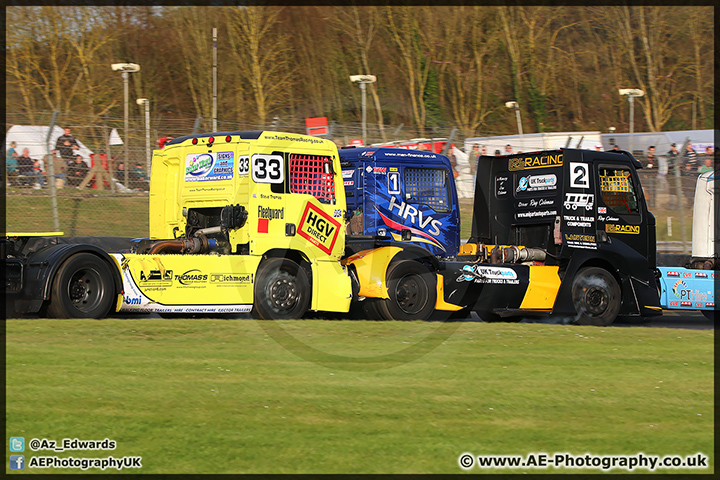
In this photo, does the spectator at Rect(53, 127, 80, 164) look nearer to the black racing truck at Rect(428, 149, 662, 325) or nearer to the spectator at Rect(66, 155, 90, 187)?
the spectator at Rect(66, 155, 90, 187)

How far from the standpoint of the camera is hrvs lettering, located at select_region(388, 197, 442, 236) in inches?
559

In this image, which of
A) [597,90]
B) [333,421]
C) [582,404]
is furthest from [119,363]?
[597,90]

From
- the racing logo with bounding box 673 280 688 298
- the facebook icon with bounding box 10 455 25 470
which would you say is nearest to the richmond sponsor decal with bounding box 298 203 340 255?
the racing logo with bounding box 673 280 688 298

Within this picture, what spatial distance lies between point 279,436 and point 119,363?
8.96ft

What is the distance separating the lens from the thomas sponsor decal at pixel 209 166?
12.1 m

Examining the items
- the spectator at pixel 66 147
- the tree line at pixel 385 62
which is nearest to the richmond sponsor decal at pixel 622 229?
the spectator at pixel 66 147

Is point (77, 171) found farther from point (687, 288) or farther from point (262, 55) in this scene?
point (262, 55)

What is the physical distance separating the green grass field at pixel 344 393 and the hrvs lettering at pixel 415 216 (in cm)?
387

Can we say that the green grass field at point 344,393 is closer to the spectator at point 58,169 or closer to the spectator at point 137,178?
the spectator at point 58,169

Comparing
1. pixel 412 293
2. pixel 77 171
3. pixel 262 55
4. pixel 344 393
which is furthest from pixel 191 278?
pixel 262 55

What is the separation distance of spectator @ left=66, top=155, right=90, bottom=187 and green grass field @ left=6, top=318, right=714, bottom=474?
781 centimetres

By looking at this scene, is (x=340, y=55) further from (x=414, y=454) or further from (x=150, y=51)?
(x=414, y=454)

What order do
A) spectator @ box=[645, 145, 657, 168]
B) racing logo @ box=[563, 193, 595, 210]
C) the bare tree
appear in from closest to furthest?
1. racing logo @ box=[563, 193, 595, 210]
2. spectator @ box=[645, 145, 657, 168]
3. the bare tree

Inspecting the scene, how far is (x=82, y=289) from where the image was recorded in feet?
34.6
